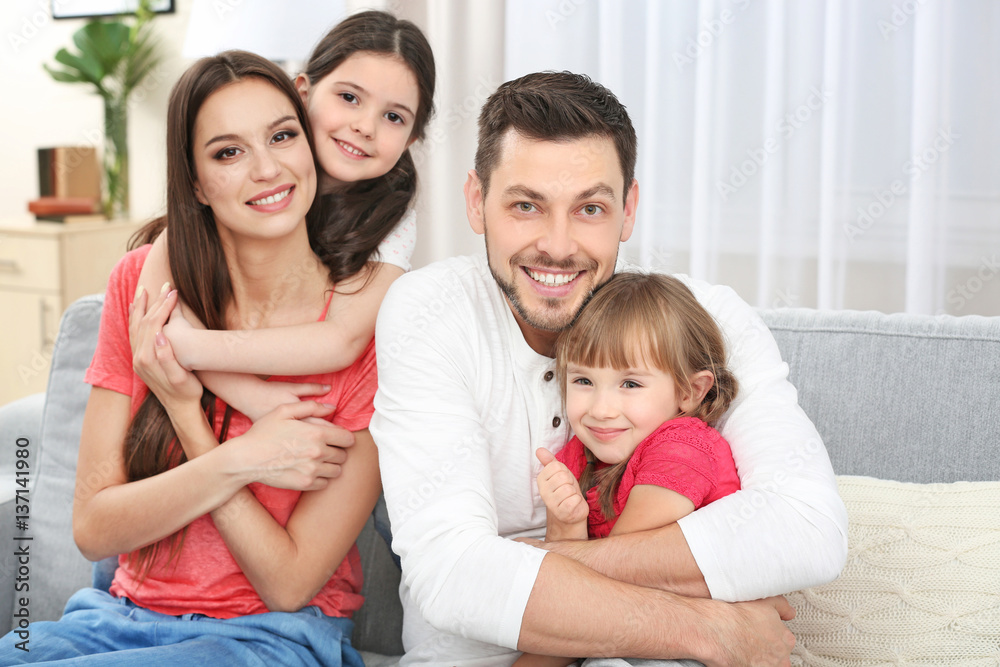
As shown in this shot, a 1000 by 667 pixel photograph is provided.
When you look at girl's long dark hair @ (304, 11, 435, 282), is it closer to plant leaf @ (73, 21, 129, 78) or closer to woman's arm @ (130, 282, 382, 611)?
woman's arm @ (130, 282, 382, 611)

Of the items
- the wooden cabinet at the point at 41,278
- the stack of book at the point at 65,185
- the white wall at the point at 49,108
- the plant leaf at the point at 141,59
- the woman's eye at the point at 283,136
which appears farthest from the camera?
the white wall at the point at 49,108

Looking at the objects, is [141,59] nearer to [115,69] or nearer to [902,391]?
[115,69]

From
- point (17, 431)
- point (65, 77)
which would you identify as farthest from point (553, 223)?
point (65, 77)

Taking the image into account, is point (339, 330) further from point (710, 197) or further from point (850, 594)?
point (710, 197)

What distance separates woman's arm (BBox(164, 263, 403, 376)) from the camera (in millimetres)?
1402

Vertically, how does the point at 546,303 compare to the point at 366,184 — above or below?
below

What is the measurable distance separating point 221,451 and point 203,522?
0.18m

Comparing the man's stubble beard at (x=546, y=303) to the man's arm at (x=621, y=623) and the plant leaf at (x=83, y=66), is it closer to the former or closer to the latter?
the man's arm at (x=621, y=623)

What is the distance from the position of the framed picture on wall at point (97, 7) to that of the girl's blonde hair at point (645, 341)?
3.40 meters

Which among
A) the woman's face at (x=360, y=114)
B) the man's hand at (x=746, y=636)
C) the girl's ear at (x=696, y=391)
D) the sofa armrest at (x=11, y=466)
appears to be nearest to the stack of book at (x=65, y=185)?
the sofa armrest at (x=11, y=466)

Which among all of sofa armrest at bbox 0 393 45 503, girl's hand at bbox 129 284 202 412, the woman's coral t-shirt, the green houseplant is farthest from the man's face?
the green houseplant

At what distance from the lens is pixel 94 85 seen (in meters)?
3.89

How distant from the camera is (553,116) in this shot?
4.56ft

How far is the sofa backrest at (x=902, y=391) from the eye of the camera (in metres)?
1.57
